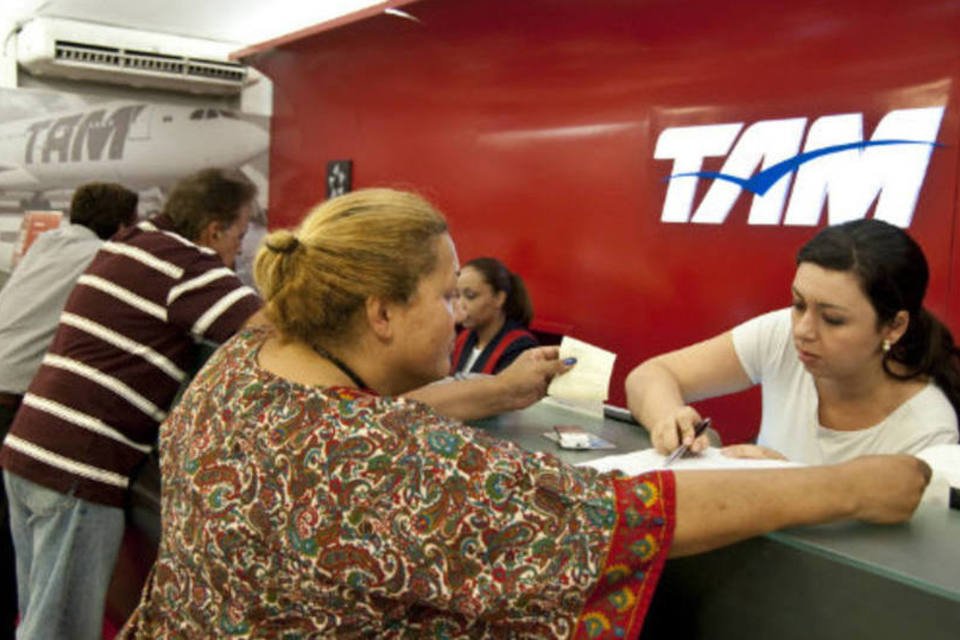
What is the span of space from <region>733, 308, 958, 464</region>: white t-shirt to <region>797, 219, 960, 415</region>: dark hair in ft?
0.18

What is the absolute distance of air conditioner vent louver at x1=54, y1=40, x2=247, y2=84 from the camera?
5301 mm

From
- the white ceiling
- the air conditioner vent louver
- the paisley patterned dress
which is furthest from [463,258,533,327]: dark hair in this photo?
the air conditioner vent louver

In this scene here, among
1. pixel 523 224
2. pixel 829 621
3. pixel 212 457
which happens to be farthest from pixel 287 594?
pixel 523 224

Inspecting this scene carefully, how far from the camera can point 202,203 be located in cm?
230

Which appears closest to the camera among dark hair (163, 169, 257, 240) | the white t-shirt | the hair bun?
the hair bun

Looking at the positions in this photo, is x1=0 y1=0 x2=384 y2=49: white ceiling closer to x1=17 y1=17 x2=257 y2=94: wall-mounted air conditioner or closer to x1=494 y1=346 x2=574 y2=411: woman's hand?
x1=17 y1=17 x2=257 y2=94: wall-mounted air conditioner

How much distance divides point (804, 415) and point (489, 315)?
5.64ft

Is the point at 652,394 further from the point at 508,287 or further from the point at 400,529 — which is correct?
the point at 508,287

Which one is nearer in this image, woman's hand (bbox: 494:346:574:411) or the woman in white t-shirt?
woman's hand (bbox: 494:346:574:411)

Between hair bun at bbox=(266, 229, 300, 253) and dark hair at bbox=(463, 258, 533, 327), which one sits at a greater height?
hair bun at bbox=(266, 229, 300, 253)

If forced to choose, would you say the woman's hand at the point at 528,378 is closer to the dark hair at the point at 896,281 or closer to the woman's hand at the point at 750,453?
the woman's hand at the point at 750,453

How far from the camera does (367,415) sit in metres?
0.97

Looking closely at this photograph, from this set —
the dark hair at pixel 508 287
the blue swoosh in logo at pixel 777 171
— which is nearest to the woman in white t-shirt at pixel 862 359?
the blue swoosh in logo at pixel 777 171

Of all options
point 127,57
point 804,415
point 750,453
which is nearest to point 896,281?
point 804,415
